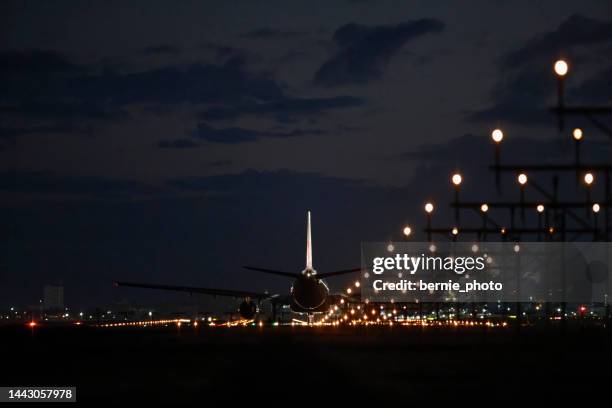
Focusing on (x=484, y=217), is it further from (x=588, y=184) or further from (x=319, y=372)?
(x=319, y=372)

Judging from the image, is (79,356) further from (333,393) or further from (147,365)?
(333,393)

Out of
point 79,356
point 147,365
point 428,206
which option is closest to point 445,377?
point 147,365

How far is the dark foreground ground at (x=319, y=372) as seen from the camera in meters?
21.8

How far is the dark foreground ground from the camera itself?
21.8m

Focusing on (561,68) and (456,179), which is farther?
(456,179)

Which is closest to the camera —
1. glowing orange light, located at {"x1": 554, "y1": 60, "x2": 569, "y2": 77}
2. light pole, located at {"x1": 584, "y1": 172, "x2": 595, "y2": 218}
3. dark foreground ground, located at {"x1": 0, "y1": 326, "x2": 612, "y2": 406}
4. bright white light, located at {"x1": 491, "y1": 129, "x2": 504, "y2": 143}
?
dark foreground ground, located at {"x1": 0, "y1": 326, "x2": 612, "y2": 406}

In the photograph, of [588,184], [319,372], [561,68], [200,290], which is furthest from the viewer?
[200,290]

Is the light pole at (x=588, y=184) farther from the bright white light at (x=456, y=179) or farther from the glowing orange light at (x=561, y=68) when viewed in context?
the glowing orange light at (x=561, y=68)

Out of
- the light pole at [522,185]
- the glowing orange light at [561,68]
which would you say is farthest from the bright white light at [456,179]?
the glowing orange light at [561,68]

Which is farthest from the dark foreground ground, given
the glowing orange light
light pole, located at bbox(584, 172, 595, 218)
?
light pole, located at bbox(584, 172, 595, 218)

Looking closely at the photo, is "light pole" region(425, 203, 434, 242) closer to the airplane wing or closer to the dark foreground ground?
the airplane wing

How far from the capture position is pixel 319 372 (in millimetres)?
28625

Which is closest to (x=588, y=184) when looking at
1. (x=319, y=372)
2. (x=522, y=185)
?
(x=522, y=185)

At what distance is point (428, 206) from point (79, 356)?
62.5 meters
